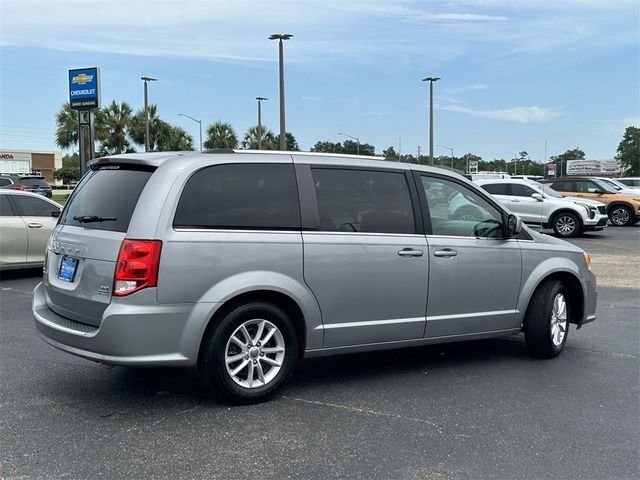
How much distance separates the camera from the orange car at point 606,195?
22.7 m

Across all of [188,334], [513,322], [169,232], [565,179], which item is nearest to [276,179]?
[169,232]

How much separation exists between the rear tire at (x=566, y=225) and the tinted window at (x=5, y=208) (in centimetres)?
1489

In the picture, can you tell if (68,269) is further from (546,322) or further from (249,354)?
(546,322)

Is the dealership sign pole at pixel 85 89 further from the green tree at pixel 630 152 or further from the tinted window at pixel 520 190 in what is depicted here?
the green tree at pixel 630 152

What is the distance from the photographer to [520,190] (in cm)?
Result: 1922

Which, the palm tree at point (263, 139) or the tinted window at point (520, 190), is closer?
the tinted window at point (520, 190)

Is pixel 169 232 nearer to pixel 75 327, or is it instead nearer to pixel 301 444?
pixel 75 327

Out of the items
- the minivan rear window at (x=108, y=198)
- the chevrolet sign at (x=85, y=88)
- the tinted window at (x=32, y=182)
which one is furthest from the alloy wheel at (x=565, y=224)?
the tinted window at (x=32, y=182)

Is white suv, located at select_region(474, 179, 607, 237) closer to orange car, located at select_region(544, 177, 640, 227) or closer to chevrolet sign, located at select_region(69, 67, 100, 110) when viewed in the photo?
orange car, located at select_region(544, 177, 640, 227)

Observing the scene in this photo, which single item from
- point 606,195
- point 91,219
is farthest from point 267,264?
point 606,195

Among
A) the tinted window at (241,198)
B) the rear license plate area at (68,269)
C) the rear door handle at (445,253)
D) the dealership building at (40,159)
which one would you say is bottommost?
the rear license plate area at (68,269)

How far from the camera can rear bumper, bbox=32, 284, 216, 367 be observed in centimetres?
401

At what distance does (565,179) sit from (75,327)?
21.6 meters

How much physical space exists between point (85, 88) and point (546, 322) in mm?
14543
